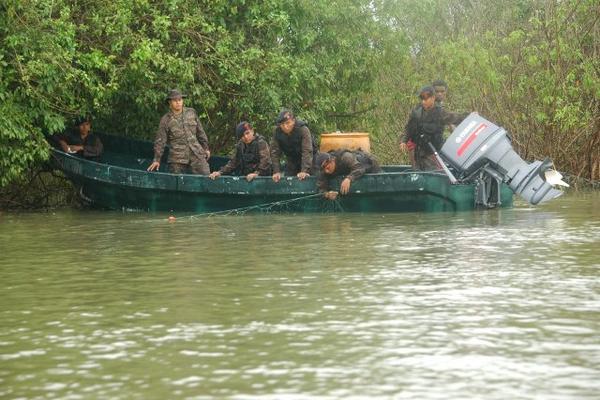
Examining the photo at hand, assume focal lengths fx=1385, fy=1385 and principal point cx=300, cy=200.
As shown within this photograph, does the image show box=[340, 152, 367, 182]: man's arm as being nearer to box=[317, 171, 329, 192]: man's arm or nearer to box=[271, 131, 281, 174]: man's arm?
box=[317, 171, 329, 192]: man's arm

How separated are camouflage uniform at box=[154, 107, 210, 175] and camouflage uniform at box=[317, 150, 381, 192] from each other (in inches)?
110

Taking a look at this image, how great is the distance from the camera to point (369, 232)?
16328 millimetres

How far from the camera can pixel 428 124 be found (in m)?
21.1

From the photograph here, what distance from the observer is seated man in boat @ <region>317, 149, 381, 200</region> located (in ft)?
64.5

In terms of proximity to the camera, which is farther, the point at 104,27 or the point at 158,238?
the point at 104,27

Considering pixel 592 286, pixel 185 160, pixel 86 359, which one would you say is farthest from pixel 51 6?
pixel 86 359

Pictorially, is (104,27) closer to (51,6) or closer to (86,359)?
(51,6)

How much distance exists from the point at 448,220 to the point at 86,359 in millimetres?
10899

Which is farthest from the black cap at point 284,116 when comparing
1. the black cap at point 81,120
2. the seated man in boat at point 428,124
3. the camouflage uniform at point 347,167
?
the black cap at point 81,120

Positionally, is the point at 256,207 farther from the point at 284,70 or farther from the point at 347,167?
the point at 284,70

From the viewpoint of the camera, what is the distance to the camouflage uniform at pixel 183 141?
21859 mm

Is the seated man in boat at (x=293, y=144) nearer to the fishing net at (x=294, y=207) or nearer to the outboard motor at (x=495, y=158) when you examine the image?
the fishing net at (x=294, y=207)

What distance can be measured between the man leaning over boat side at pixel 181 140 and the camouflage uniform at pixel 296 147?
5.61 feet

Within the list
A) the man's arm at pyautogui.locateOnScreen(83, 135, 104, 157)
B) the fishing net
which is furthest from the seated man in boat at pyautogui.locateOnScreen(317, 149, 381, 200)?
the man's arm at pyautogui.locateOnScreen(83, 135, 104, 157)
